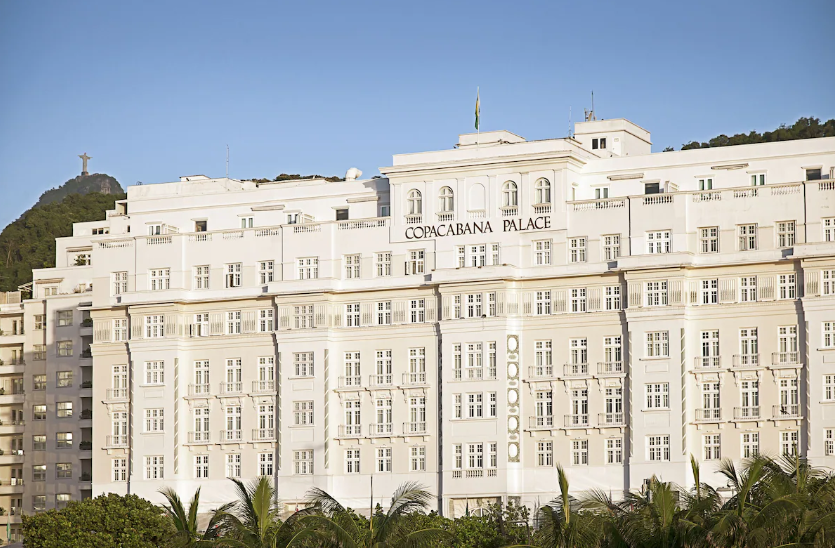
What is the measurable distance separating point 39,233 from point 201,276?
195ft

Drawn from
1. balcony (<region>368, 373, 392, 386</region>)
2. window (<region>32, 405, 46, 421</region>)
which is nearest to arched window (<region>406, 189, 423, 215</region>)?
balcony (<region>368, 373, 392, 386</region>)

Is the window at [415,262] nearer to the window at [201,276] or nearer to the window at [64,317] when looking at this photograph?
the window at [201,276]

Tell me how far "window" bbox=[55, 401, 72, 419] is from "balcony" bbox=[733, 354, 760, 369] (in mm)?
50439

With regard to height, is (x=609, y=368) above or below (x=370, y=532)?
above

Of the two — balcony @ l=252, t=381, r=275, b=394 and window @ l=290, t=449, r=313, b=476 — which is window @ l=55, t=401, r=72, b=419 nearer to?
balcony @ l=252, t=381, r=275, b=394

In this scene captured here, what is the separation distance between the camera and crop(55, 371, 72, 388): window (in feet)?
415

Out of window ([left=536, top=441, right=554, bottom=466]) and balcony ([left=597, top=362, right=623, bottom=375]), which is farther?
window ([left=536, top=441, right=554, bottom=466])

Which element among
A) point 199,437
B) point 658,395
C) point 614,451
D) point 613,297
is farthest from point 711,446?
point 199,437

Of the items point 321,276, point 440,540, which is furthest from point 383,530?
point 321,276

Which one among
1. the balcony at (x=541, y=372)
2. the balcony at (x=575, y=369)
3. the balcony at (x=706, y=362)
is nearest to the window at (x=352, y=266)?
the balcony at (x=541, y=372)

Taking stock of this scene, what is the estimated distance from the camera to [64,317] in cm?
12681

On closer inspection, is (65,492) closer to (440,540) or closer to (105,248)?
(105,248)

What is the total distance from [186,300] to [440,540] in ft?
119

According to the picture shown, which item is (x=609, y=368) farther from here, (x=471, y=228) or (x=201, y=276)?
(x=201, y=276)
